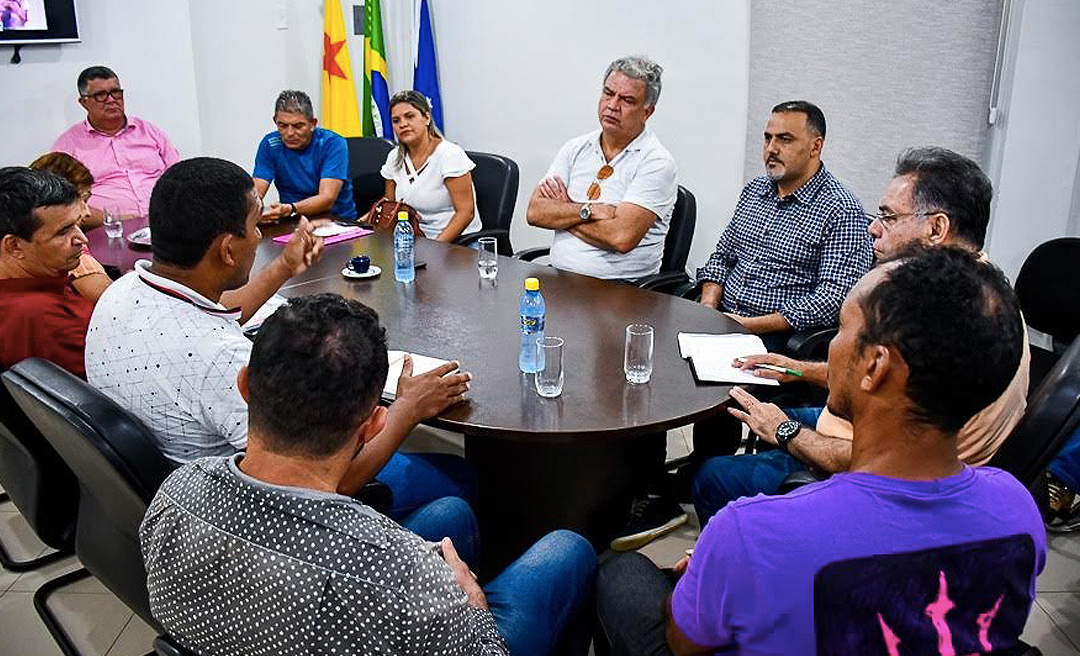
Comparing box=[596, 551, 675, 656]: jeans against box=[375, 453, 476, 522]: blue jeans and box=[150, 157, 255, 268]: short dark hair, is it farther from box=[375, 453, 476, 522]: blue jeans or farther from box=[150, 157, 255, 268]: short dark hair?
box=[150, 157, 255, 268]: short dark hair

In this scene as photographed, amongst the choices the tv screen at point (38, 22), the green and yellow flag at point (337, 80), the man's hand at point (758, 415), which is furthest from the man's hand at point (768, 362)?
the tv screen at point (38, 22)

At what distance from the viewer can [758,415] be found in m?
2.14

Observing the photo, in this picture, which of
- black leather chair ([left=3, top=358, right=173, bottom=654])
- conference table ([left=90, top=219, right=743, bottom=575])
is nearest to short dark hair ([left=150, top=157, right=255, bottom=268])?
black leather chair ([left=3, top=358, right=173, bottom=654])

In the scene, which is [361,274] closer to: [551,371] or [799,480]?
[551,371]

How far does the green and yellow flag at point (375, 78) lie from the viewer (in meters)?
5.30

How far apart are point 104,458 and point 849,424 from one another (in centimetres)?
157

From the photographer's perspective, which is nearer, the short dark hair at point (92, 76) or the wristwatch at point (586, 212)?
the wristwatch at point (586, 212)

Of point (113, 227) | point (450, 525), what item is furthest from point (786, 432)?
point (113, 227)

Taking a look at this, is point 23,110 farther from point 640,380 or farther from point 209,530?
point 209,530

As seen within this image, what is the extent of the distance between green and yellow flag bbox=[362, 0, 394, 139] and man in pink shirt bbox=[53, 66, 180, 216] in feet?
4.17

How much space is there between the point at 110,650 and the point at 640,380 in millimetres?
1583

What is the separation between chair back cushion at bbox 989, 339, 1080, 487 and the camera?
1803 mm

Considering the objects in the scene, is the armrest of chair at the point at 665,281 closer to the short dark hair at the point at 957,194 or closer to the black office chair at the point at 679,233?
the black office chair at the point at 679,233

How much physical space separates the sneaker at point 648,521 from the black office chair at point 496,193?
1.53 meters
